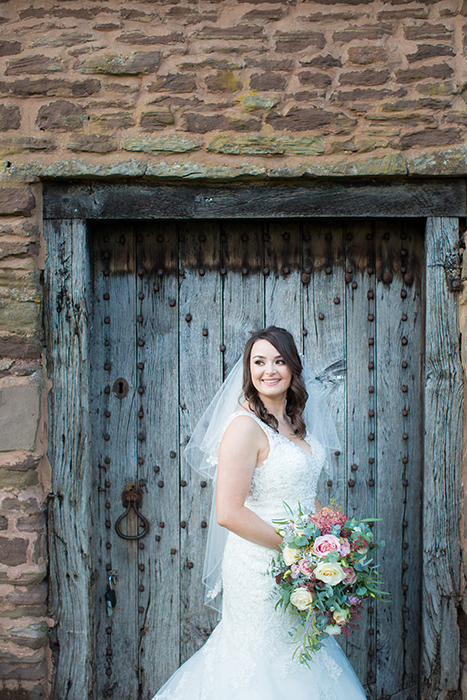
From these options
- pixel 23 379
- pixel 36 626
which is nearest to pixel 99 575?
pixel 36 626

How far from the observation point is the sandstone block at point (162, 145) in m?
2.56

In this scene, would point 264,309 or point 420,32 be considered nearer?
point 420,32

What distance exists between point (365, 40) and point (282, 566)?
237 centimetres

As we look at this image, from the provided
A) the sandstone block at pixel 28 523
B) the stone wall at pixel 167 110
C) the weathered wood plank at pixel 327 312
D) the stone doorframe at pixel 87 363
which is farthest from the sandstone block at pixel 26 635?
the weathered wood plank at pixel 327 312

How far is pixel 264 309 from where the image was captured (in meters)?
2.84

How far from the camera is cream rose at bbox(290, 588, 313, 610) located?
1.87 m

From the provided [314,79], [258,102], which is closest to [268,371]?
[258,102]

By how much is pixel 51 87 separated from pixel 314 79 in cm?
125

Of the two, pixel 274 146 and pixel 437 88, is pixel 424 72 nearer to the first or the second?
pixel 437 88

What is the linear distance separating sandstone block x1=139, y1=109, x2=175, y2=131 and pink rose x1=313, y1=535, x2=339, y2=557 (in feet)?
6.44

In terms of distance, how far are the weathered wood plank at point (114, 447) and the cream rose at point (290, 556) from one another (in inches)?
45.1

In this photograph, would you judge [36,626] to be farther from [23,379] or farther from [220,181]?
[220,181]

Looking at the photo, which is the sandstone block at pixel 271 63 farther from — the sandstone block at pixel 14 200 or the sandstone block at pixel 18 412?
the sandstone block at pixel 18 412

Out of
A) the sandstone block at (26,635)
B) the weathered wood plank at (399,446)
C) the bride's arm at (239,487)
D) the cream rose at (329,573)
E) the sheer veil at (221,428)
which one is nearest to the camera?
the cream rose at (329,573)
